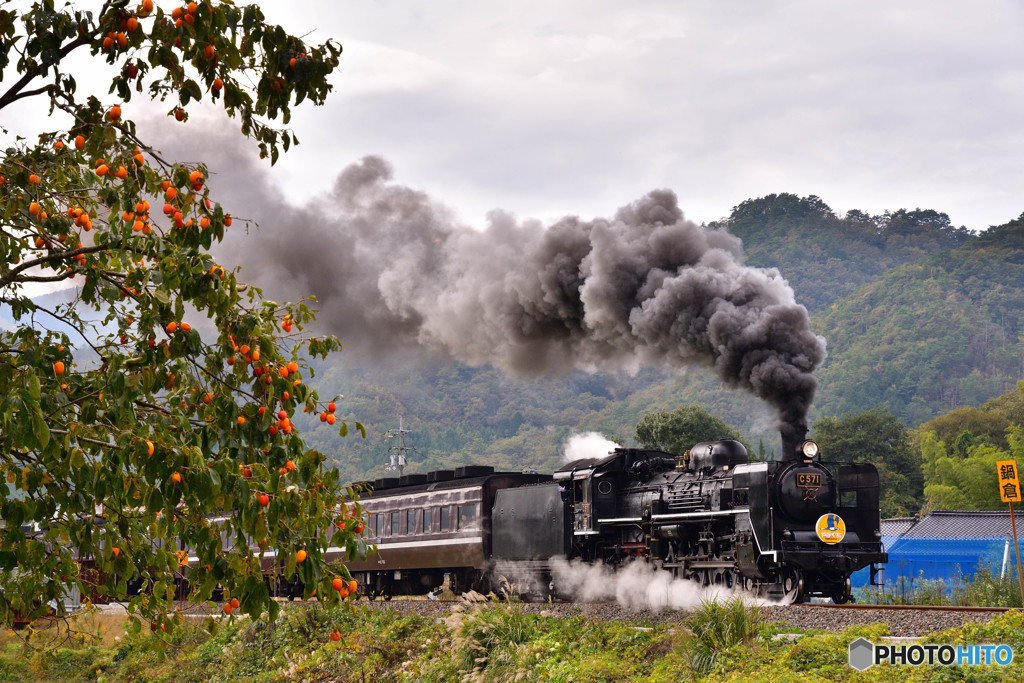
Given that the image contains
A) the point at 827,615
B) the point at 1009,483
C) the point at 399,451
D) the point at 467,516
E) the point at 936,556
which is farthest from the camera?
the point at 399,451

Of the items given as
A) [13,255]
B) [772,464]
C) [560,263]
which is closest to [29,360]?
[13,255]

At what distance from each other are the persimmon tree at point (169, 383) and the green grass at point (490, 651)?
2.73 ft

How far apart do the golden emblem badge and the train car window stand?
9203mm

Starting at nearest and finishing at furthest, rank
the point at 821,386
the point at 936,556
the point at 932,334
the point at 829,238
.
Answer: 1. the point at 936,556
2. the point at 821,386
3. the point at 932,334
4. the point at 829,238

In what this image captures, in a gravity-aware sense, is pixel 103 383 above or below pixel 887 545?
Result: above

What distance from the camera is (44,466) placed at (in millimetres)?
5391

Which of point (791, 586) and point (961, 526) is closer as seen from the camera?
point (791, 586)

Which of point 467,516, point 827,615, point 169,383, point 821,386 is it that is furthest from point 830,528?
point 821,386

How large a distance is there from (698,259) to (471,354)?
8727 millimetres

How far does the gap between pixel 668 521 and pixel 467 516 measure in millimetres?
7179

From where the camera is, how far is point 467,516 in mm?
23125

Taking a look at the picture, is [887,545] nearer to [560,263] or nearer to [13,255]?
[560,263]

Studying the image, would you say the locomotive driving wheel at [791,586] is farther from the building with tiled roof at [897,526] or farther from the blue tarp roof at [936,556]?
the building with tiled roof at [897,526]

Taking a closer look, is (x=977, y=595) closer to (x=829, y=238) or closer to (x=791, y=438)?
(x=791, y=438)
